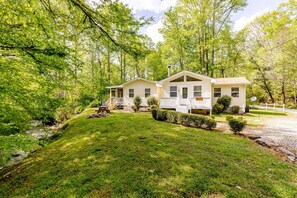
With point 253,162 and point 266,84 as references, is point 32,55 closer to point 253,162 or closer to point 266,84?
point 253,162

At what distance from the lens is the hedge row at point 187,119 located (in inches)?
306

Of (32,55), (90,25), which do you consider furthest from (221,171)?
(90,25)

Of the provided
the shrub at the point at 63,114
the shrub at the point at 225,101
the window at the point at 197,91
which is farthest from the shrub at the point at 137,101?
the shrub at the point at 225,101

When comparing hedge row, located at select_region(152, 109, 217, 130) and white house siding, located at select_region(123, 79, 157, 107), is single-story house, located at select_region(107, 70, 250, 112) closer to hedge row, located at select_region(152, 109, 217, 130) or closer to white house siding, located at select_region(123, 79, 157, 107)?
white house siding, located at select_region(123, 79, 157, 107)

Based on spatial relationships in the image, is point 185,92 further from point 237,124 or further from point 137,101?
Answer: point 237,124

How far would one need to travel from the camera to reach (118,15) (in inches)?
176

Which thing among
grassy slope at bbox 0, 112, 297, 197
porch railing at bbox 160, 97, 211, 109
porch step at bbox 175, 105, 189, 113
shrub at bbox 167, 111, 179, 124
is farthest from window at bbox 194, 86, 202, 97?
grassy slope at bbox 0, 112, 297, 197

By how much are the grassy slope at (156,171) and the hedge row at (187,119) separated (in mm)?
2106

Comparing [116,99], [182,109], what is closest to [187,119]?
[182,109]

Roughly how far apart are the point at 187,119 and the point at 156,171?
17.0 ft

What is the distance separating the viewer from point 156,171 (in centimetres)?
365

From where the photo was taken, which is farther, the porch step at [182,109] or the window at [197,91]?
the window at [197,91]

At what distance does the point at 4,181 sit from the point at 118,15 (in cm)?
570

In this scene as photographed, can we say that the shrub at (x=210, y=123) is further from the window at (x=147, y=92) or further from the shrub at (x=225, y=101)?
the window at (x=147, y=92)
